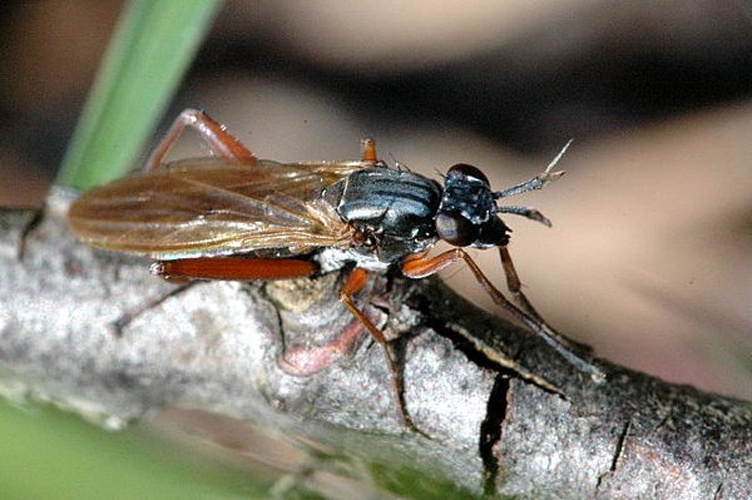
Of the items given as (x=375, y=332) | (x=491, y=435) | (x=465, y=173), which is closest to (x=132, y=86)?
(x=465, y=173)

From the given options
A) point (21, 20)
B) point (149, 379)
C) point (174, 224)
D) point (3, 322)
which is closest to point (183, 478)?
point (149, 379)

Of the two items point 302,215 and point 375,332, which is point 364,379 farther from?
point 302,215

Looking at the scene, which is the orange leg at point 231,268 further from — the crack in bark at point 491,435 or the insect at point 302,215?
the crack in bark at point 491,435

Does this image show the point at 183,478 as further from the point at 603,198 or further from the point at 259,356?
the point at 603,198

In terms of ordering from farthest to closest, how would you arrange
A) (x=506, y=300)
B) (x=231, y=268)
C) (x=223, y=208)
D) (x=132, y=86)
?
(x=132, y=86)
(x=223, y=208)
(x=506, y=300)
(x=231, y=268)

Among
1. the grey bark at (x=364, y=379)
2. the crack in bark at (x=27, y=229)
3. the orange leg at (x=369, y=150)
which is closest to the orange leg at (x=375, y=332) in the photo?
the grey bark at (x=364, y=379)

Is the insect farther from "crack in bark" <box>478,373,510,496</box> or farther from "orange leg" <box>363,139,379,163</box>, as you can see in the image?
"crack in bark" <box>478,373,510,496</box>

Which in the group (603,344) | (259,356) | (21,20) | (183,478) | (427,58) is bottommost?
(183,478)

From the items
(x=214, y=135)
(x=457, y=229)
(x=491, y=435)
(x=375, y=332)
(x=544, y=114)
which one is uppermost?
(x=544, y=114)
